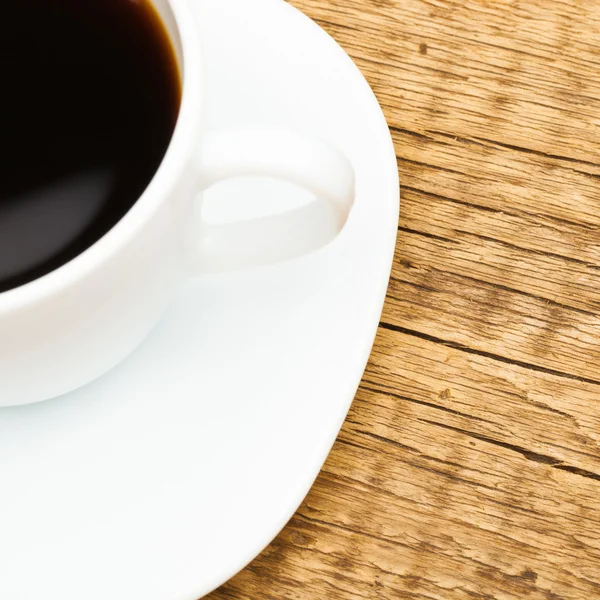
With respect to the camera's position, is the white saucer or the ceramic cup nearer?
the ceramic cup

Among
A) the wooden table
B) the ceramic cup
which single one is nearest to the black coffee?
the ceramic cup

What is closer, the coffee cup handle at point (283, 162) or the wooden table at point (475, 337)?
the coffee cup handle at point (283, 162)

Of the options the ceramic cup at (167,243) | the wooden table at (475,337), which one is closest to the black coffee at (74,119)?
the ceramic cup at (167,243)

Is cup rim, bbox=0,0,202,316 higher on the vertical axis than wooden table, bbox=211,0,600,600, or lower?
higher

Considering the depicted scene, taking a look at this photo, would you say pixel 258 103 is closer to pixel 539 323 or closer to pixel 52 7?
pixel 52 7

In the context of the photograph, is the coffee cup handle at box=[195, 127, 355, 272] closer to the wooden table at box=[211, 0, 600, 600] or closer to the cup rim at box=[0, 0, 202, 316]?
the cup rim at box=[0, 0, 202, 316]

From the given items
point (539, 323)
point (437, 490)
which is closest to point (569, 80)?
point (539, 323)

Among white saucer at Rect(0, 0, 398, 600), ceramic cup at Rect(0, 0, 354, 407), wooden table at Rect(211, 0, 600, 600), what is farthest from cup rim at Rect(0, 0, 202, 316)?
wooden table at Rect(211, 0, 600, 600)

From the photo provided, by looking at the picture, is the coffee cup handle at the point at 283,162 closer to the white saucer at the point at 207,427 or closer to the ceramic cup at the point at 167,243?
the ceramic cup at the point at 167,243

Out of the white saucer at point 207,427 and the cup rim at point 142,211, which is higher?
the cup rim at point 142,211
